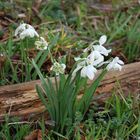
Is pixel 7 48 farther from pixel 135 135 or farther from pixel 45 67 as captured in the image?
pixel 135 135

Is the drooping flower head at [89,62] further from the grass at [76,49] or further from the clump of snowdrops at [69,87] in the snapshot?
the grass at [76,49]

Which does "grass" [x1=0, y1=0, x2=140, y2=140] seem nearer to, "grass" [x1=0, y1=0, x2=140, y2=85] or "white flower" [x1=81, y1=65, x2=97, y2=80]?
"grass" [x1=0, y1=0, x2=140, y2=85]

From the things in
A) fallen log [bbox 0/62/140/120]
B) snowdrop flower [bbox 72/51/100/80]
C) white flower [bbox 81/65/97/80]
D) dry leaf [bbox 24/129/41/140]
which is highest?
snowdrop flower [bbox 72/51/100/80]

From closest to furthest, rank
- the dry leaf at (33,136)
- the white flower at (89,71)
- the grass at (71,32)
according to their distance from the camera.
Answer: the white flower at (89,71), the dry leaf at (33,136), the grass at (71,32)

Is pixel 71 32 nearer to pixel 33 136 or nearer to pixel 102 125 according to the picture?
pixel 102 125

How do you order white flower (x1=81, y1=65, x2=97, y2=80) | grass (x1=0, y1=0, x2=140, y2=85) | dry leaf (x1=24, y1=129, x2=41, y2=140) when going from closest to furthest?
white flower (x1=81, y1=65, x2=97, y2=80), dry leaf (x1=24, y1=129, x2=41, y2=140), grass (x1=0, y1=0, x2=140, y2=85)

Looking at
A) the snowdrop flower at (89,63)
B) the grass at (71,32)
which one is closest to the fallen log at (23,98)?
the grass at (71,32)

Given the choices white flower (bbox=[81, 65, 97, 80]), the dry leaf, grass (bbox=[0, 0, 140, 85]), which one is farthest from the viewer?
grass (bbox=[0, 0, 140, 85])

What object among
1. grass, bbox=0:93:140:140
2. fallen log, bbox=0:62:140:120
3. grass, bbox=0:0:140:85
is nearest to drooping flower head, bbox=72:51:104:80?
grass, bbox=0:93:140:140

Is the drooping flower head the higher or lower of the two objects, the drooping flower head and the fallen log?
the higher

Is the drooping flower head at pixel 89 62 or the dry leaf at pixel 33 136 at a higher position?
the drooping flower head at pixel 89 62
